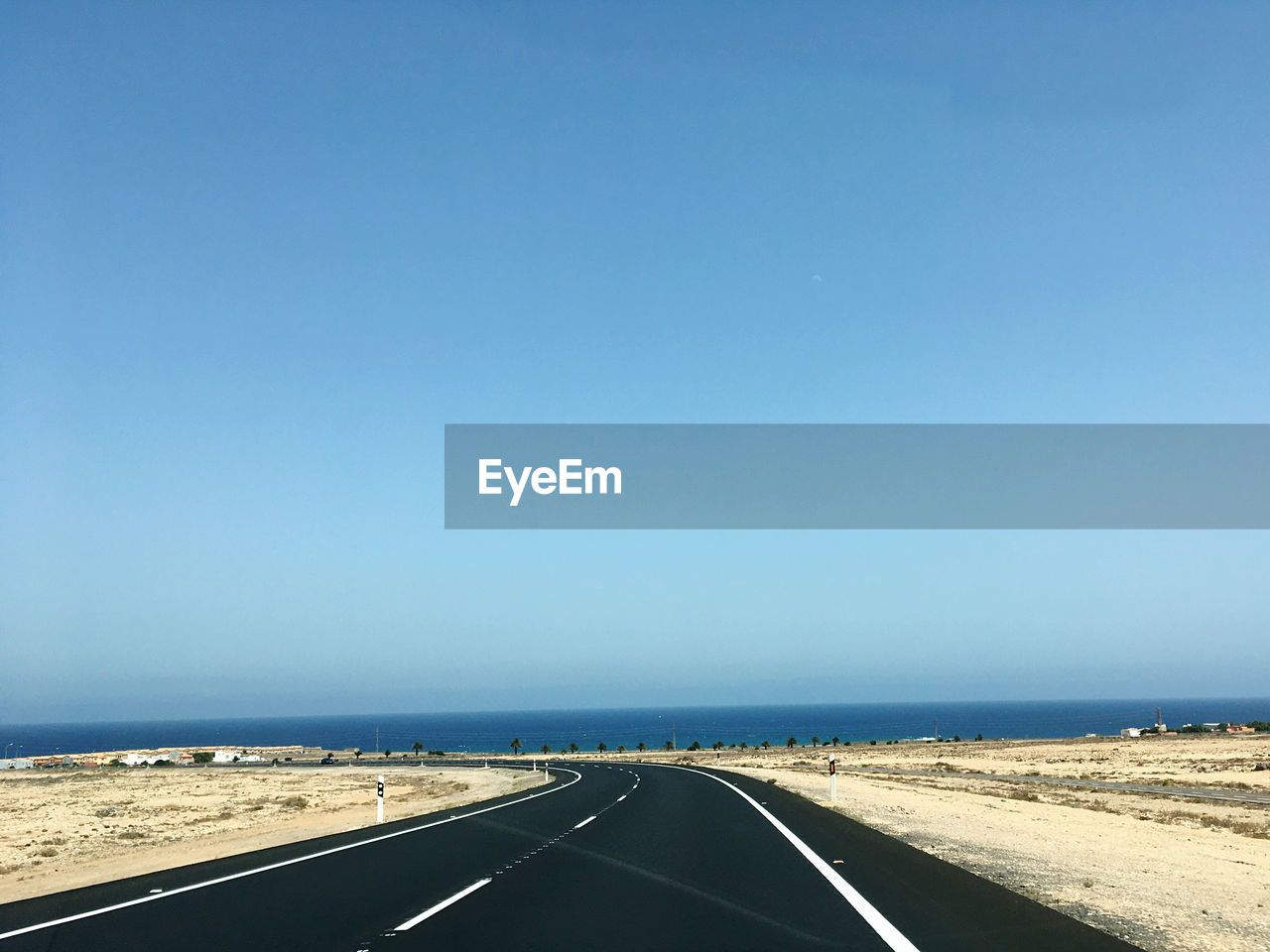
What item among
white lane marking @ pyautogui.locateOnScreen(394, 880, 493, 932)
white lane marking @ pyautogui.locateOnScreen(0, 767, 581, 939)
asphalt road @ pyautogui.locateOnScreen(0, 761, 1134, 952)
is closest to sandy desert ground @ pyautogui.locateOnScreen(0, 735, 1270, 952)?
asphalt road @ pyautogui.locateOnScreen(0, 761, 1134, 952)

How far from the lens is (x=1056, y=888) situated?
1196 cm

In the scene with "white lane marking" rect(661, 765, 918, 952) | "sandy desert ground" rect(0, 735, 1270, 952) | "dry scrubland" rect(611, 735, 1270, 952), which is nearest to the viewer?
"white lane marking" rect(661, 765, 918, 952)

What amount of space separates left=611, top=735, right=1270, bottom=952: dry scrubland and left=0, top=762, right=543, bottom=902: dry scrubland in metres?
13.3

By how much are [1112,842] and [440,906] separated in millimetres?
15322

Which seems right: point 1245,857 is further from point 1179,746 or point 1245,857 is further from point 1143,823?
point 1179,746

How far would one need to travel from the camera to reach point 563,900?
11039 mm

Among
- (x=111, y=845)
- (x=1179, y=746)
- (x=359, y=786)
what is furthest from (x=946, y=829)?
(x=1179, y=746)

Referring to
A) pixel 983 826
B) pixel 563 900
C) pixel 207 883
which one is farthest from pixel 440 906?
pixel 983 826

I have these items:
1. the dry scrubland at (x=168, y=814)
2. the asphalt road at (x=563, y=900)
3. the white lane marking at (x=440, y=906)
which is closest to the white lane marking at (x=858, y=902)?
the asphalt road at (x=563, y=900)

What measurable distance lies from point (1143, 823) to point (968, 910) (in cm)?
1975

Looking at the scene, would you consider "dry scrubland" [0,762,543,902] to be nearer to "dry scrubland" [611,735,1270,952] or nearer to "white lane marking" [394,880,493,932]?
"white lane marking" [394,880,493,932]

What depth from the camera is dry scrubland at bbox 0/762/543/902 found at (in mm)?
17328

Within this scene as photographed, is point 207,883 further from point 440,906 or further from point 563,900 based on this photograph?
point 563,900

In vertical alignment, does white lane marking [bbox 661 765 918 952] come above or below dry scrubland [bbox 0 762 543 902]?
above
